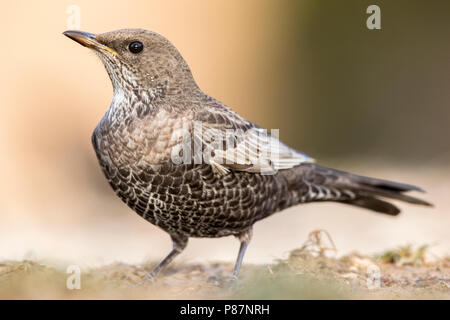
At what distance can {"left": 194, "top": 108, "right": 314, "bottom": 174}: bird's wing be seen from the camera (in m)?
4.68

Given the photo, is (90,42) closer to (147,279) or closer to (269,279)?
(147,279)

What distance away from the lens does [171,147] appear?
454 centimetres

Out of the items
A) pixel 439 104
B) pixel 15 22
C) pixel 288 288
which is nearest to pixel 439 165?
pixel 439 104

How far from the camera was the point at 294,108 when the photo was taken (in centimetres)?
1366

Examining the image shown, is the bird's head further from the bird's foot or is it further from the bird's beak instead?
the bird's foot

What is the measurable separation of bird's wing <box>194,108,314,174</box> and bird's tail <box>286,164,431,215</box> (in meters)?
0.31

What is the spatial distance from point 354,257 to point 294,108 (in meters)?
7.80

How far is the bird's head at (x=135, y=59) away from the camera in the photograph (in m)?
Result: 4.71

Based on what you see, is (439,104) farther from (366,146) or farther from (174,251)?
(174,251)

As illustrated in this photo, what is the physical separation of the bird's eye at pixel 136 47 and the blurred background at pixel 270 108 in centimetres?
263

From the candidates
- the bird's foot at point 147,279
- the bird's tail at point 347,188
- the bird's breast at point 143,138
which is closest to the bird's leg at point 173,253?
the bird's foot at point 147,279

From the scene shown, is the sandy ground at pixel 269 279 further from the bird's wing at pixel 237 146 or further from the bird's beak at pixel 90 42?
the bird's beak at pixel 90 42

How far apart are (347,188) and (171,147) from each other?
2.09 meters

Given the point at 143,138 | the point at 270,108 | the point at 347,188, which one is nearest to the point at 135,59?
the point at 143,138
